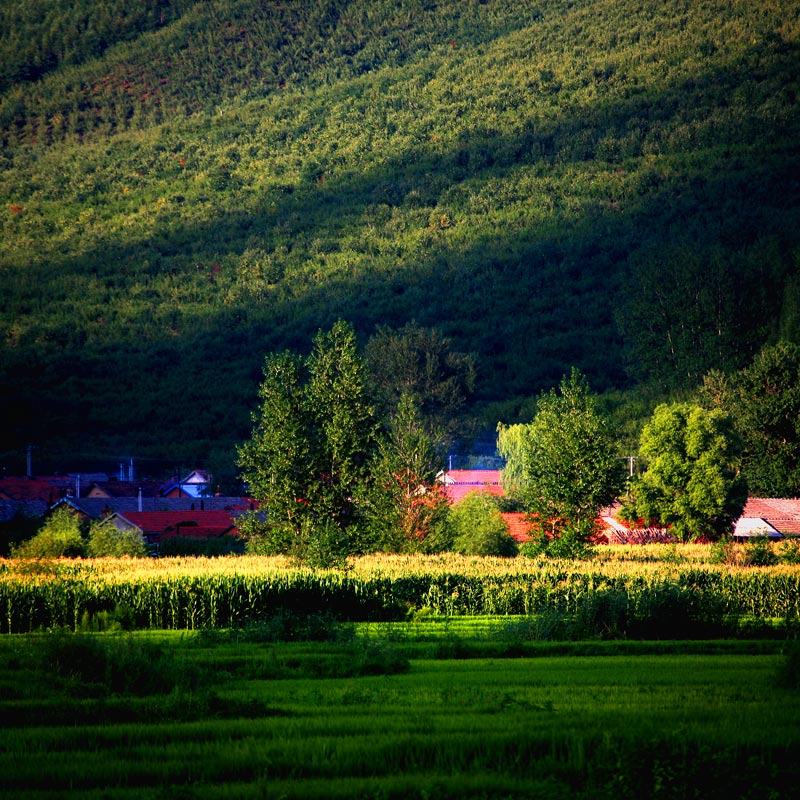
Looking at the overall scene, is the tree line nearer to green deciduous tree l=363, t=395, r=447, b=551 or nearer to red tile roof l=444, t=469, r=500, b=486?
green deciduous tree l=363, t=395, r=447, b=551

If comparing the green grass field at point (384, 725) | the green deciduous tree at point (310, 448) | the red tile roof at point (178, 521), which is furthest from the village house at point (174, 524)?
the green grass field at point (384, 725)

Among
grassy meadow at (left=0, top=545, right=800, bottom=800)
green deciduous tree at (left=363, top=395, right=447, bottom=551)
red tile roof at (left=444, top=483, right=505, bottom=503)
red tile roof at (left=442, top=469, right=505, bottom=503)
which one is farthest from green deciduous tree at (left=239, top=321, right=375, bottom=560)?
red tile roof at (left=442, top=469, right=505, bottom=503)

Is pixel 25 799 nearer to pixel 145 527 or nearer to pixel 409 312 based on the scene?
pixel 145 527

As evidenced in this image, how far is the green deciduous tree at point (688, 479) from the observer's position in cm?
7838

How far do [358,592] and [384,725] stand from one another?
23.8 meters

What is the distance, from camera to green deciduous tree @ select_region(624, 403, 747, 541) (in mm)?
78375

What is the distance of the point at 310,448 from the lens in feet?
218

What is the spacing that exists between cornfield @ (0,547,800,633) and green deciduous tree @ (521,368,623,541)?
1266 cm

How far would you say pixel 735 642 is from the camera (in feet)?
109

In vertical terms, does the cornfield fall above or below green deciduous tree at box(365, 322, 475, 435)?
below

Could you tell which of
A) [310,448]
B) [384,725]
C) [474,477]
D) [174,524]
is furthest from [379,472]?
[474,477]

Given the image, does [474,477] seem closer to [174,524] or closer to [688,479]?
[688,479]

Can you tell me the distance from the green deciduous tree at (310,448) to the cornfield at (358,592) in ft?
45.9

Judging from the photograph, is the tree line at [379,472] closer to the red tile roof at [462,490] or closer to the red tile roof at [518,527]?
the red tile roof at [518,527]
